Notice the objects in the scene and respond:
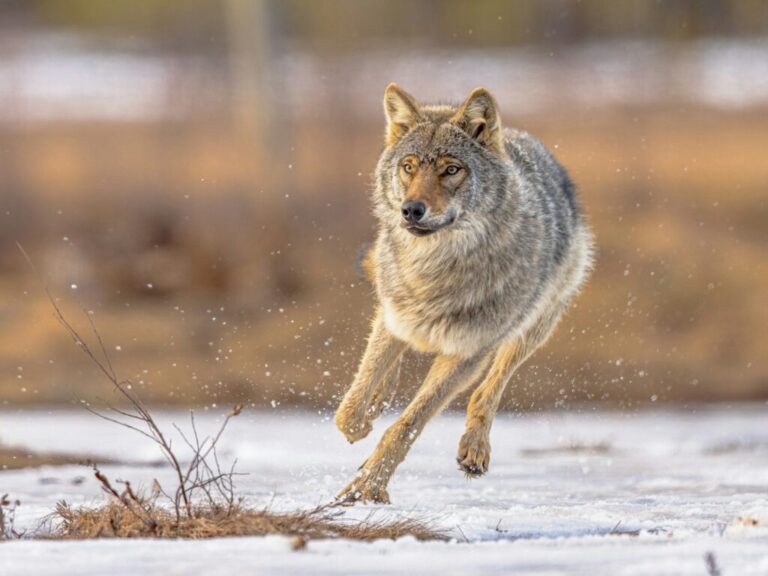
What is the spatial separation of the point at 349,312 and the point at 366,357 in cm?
731

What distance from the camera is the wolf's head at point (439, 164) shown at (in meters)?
6.84

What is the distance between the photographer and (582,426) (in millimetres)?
10734

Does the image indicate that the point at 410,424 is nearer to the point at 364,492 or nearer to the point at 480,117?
the point at 364,492

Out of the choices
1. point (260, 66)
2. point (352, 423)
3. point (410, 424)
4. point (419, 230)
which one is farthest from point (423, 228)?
point (260, 66)

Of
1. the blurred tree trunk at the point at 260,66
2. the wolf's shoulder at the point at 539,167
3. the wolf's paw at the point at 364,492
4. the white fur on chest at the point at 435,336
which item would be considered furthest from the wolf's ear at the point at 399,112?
the blurred tree trunk at the point at 260,66

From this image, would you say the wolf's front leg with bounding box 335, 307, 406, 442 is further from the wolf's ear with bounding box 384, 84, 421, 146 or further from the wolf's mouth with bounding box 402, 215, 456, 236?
the wolf's ear with bounding box 384, 84, 421, 146

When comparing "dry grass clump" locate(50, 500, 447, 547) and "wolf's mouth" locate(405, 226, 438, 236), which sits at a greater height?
"wolf's mouth" locate(405, 226, 438, 236)

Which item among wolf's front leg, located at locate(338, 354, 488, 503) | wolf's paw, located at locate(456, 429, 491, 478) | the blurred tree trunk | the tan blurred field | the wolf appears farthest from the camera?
the blurred tree trunk

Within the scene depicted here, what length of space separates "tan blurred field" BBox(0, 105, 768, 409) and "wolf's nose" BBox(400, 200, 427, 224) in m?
3.90

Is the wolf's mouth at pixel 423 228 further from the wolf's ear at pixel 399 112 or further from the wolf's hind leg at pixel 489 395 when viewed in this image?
the wolf's hind leg at pixel 489 395

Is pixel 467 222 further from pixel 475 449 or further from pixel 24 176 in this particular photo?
pixel 24 176

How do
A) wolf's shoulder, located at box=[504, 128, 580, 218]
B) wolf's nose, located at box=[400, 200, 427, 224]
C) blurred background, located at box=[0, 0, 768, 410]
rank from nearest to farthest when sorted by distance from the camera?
wolf's nose, located at box=[400, 200, 427, 224]
wolf's shoulder, located at box=[504, 128, 580, 218]
blurred background, located at box=[0, 0, 768, 410]

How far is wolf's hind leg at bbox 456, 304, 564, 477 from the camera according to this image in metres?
7.48

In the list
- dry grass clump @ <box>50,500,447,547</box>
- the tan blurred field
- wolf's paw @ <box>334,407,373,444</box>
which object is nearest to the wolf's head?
wolf's paw @ <box>334,407,373,444</box>
